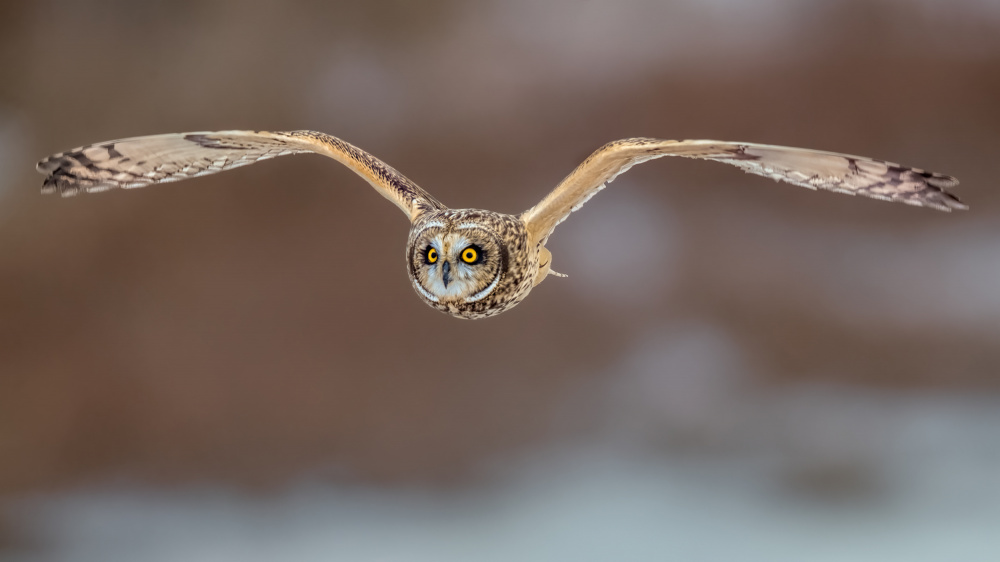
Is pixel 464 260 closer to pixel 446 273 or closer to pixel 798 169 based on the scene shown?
pixel 446 273

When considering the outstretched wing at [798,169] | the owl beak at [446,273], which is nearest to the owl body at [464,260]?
the owl beak at [446,273]

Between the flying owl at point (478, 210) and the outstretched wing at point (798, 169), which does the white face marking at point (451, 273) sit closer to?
the flying owl at point (478, 210)

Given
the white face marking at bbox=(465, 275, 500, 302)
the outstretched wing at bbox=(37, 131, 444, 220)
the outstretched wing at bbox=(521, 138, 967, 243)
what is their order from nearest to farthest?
the outstretched wing at bbox=(521, 138, 967, 243), the white face marking at bbox=(465, 275, 500, 302), the outstretched wing at bbox=(37, 131, 444, 220)

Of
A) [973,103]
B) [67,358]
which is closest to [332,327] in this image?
[67,358]

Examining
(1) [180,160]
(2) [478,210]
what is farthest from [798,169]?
(1) [180,160]

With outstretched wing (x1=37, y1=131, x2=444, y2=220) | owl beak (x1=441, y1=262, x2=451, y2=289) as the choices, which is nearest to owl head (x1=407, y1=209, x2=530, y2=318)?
owl beak (x1=441, y1=262, x2=451, y2=289)

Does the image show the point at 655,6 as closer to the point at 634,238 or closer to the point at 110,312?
the point at 634,238

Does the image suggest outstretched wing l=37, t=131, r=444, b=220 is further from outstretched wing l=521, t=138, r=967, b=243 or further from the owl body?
outstretched wing l=521, t=138, r=967, b=243
